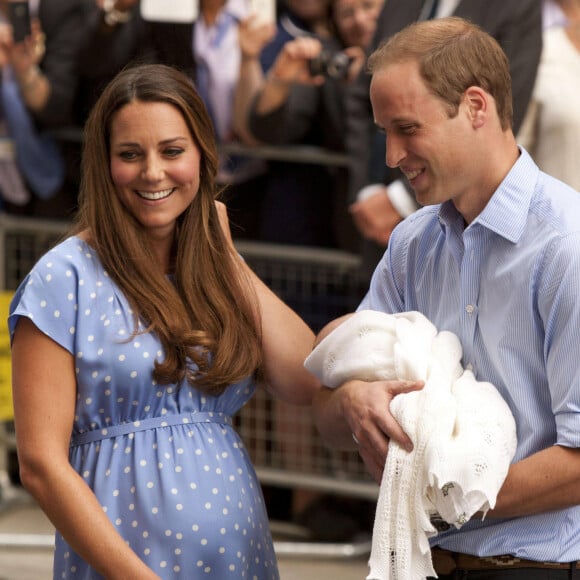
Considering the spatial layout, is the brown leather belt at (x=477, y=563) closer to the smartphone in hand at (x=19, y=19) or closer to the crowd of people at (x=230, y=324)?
the crowd of people at (x=230, y=324)

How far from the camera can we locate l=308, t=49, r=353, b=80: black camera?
4664mm

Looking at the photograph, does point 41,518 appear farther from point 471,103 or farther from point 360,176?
point 471,103

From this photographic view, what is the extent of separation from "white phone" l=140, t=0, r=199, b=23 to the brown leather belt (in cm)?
306

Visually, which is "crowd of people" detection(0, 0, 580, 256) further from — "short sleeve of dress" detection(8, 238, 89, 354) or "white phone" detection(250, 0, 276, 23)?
"short sleeve of dress" detection(8, 238, 89, 354)

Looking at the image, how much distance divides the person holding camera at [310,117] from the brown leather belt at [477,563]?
8.32 feet

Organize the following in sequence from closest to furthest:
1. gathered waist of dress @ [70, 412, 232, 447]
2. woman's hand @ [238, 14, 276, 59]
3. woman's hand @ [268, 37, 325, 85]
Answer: gathered waist of dress @ [70, 412, 232, 447], woman's hand @ [268, 37, 325, 85], woman's hand @ [238, 14, 276, 59]

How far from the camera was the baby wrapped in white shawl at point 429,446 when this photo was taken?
2.08 m

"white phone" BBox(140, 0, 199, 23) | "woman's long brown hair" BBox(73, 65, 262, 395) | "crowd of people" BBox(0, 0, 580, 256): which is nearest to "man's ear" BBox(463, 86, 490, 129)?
"woman's long brown hair" BBox(73, 65, 262, 395)

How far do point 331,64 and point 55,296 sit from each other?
7.87ft

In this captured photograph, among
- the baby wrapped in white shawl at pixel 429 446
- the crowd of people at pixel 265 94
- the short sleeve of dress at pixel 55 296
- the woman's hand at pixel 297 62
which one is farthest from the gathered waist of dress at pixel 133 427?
the woman's hand at pixel 297 62

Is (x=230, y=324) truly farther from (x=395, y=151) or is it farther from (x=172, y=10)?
(x=172, y=10)

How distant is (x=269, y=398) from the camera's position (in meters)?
5.15

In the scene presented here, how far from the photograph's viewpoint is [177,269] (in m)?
2.69

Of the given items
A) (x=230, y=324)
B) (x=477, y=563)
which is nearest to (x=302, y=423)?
(x=230, y=324)
